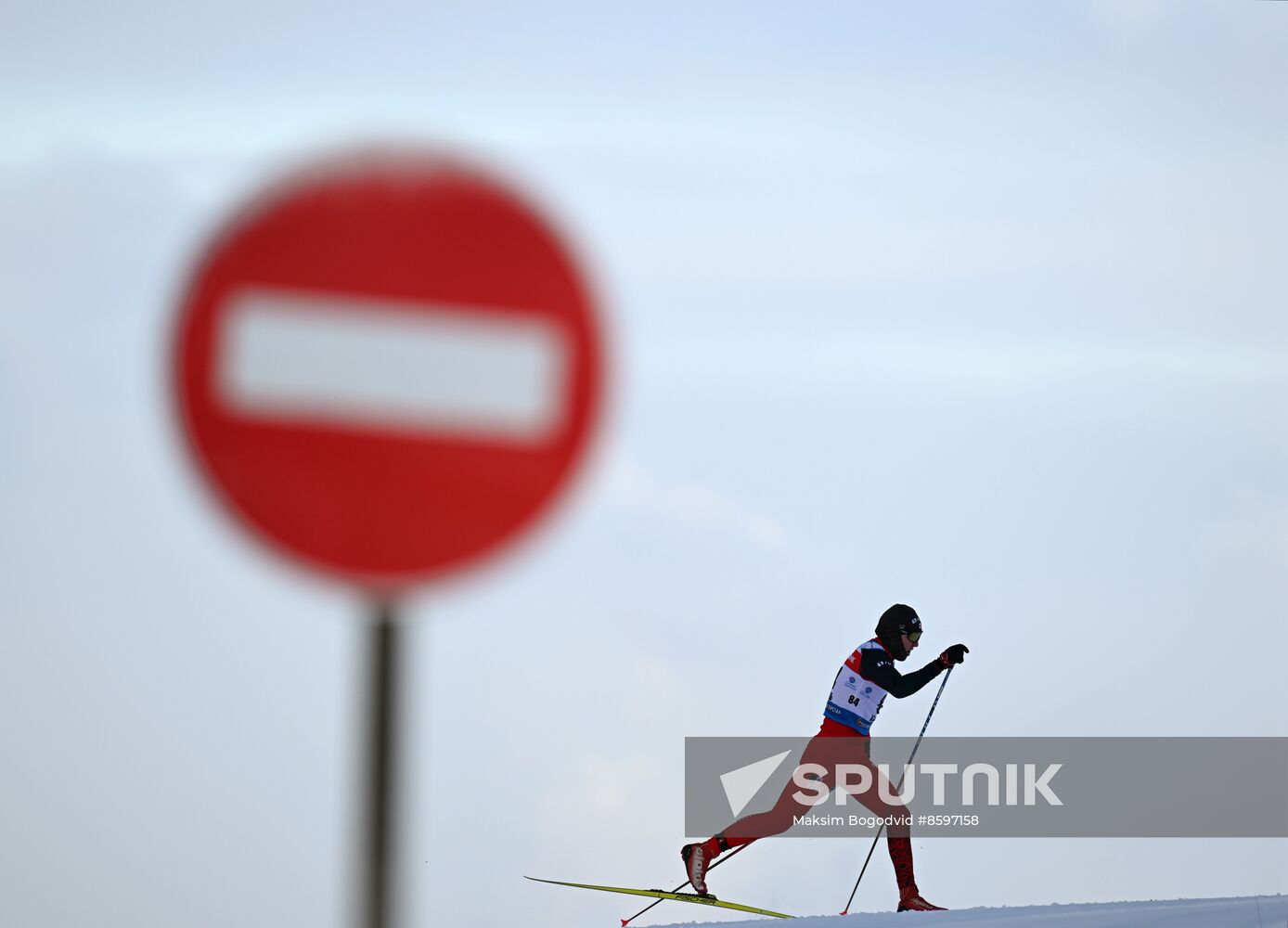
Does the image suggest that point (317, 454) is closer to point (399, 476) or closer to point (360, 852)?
point (399, 476)

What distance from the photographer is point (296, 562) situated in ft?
5.26

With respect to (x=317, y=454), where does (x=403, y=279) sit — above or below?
above

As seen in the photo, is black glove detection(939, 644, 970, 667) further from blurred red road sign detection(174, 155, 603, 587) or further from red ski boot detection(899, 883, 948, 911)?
blurred red road sign detection(174, 155, 603, 587)

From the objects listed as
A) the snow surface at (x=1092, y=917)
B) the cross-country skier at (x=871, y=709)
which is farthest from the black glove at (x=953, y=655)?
the snow surface at (x=1092, y=917)

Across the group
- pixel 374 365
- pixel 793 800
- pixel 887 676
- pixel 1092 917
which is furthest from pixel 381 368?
pixel 793 800

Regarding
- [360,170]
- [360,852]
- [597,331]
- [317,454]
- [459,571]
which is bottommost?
[360,852]

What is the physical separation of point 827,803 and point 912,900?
74cm

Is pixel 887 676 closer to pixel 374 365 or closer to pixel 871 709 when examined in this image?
pixel 871 709

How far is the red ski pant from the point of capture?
8977 millimetres

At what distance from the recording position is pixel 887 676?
9070 mm

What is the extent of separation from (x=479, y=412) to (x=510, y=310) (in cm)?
11

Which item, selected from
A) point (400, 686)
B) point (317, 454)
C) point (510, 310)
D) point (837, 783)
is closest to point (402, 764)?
point (400, 686)

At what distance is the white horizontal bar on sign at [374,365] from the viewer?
1555 millimetres

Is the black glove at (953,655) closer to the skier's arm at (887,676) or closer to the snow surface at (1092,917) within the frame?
the skier's arm at (887,676)
